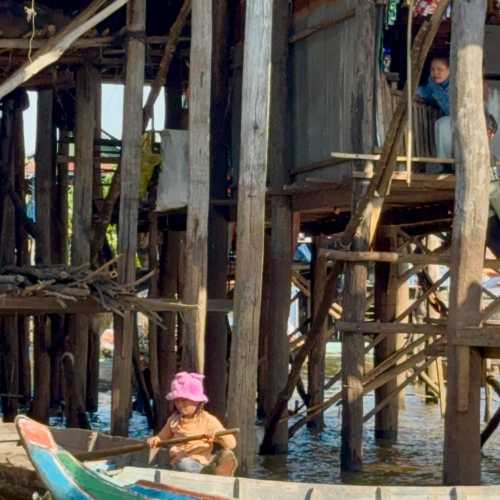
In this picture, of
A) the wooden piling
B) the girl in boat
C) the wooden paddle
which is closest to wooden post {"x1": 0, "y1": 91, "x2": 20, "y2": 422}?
the wooden piling

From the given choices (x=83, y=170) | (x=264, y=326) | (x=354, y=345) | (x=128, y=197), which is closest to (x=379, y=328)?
(x=354, y=345)

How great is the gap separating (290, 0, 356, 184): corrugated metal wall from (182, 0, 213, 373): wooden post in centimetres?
156

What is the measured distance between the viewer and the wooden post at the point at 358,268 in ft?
48.1

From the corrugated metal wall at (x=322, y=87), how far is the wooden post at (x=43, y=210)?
339 cm

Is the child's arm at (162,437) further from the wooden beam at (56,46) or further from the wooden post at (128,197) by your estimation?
the wooden beam at (56,46)

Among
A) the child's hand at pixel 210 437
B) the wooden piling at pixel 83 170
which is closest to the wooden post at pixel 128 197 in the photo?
the wooden piling at pixel 83 170

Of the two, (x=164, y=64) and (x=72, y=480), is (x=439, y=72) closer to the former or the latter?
(x=164, y=64)

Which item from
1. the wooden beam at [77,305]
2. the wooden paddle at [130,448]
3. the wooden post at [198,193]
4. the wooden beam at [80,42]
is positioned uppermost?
the wooden beam at [80,42]

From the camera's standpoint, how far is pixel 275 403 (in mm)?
16344

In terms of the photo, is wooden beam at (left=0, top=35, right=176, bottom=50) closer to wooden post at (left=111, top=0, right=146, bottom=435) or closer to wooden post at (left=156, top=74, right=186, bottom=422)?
wooden post at (left=111, top=0, right=146, bottom=435)

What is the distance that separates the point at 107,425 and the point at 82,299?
555 centimetres

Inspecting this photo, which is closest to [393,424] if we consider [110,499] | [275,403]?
[275,403]

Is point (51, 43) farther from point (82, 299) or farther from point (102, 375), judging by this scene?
point (102, 375)

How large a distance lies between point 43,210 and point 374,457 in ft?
15.5
